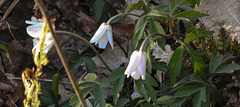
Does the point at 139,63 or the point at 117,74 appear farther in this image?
the point at 117,74

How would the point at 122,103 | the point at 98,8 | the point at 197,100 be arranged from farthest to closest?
the point at 98,8, the point at 122,103, the point at 197,100

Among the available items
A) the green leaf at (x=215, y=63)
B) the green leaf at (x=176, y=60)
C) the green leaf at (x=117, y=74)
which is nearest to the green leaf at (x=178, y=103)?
the green leaf at (x=176, y=60)

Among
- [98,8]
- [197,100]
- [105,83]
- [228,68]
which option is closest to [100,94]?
[105,83]

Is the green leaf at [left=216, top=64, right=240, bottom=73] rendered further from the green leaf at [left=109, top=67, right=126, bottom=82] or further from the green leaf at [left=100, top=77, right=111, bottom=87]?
the green leaf at [left=100, top=77, right=111, bottom=87]

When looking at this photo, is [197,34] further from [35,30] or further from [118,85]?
[35,30]

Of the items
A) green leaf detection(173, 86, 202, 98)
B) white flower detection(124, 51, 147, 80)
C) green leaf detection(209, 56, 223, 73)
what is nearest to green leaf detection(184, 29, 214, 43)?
green leaf detection(209, 56, 223, 73)

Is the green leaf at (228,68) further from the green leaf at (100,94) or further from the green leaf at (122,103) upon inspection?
the green leaf at (100,94)
